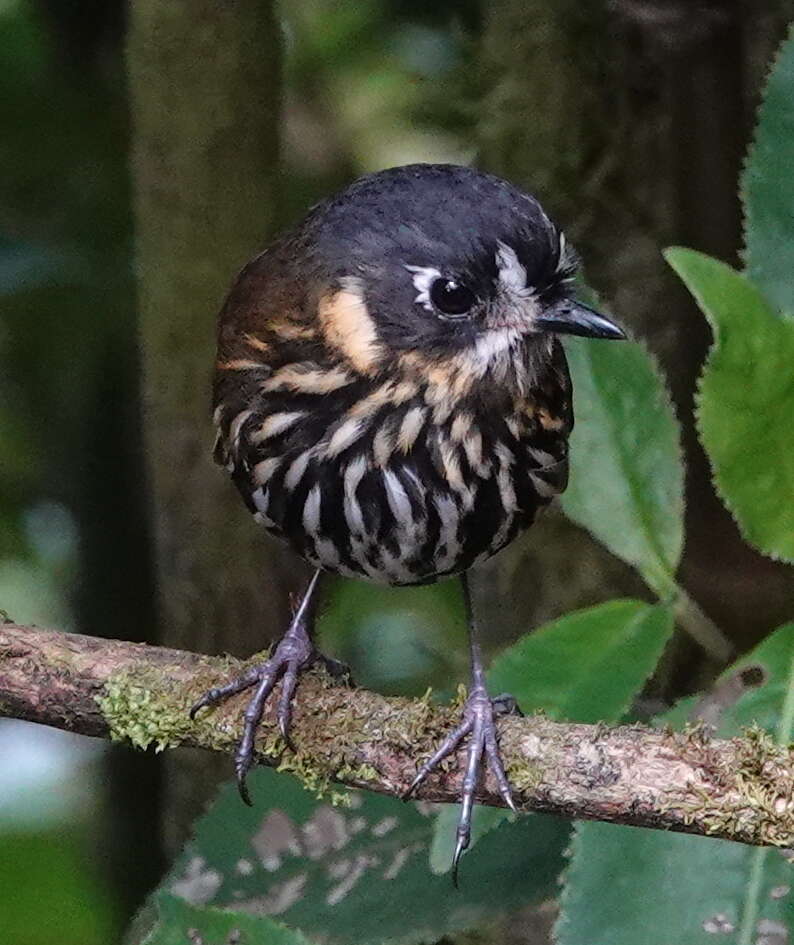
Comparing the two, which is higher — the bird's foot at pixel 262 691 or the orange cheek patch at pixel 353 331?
the orange cheek patch at pixel 353 331

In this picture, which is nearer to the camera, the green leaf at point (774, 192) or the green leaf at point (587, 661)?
the green leaf at point (587, 661)

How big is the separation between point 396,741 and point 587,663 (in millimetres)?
293

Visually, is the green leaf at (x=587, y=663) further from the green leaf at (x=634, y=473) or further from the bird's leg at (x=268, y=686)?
the bird's leg at (x=268, y=686)

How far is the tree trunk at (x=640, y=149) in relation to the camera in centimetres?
243

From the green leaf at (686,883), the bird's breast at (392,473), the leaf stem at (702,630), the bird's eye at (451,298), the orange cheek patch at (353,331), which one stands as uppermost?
the bird's eye at (451,298)

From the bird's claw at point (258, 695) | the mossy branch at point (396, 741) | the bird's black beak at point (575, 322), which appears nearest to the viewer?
the mossy branch at point (396, 741)

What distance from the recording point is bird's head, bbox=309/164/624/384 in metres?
1.84

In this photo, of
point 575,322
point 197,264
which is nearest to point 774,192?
point 575,322

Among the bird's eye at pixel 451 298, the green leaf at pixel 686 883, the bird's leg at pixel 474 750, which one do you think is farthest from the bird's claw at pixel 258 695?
the bird's eye at pixel 451 298

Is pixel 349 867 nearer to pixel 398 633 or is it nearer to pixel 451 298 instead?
pixel 451 298

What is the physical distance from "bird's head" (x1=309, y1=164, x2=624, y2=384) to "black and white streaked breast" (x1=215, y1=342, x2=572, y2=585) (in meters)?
0.06

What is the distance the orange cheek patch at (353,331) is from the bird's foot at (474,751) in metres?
0.44

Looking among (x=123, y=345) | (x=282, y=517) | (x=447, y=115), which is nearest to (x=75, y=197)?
(x=123, y=345)

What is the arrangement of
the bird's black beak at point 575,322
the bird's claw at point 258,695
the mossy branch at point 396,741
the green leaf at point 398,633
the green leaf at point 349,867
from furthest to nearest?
the green leaf at point 398,633
the green leaf at point 349,867
the bird's black beak at point 575,322
the bird's claw at point 258,695
the mossy branch at point 396,741
